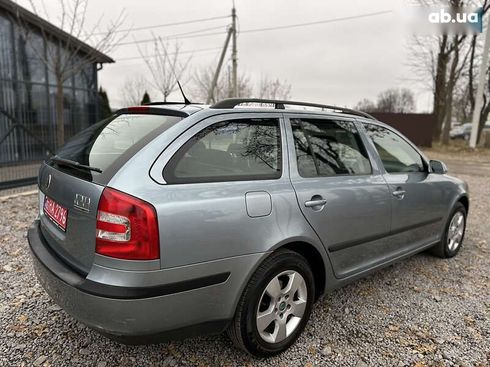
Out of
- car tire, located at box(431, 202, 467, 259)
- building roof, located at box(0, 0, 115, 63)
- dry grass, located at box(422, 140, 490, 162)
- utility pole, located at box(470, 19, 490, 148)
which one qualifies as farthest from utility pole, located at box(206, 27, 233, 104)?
car tire, located at box(431, 202, 467, 259)

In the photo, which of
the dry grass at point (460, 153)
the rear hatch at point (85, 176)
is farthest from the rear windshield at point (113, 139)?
the dry grass at point (460, 153)

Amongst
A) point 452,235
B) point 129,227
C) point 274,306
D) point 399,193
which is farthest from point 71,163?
point 452,235

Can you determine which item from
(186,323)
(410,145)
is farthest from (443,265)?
(186,323)

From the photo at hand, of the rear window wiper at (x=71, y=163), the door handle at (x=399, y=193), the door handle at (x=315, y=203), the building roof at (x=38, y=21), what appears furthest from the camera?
the building roof at (x=38, y=21)

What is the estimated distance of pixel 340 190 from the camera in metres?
2.60

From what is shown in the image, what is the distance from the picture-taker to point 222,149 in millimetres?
2164

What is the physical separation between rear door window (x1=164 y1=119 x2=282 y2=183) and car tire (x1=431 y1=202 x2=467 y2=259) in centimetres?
262

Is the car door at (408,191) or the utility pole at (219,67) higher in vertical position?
the utility pole at (219,67)

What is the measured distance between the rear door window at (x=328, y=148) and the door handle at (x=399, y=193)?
0.33 m

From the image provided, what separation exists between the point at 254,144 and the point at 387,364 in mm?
1640

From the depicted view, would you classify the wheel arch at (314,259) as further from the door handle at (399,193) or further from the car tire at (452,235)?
the car tire at (452,235)

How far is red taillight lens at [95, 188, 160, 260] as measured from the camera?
1.74m

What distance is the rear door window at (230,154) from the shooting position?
197 cm

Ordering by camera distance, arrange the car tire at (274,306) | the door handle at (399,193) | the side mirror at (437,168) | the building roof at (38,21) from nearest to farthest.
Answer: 1. the car tire at (274,306)
2. the door handle at (399,193)
3. the side mirror at (437,168)
4. the building roof at (38,21)
